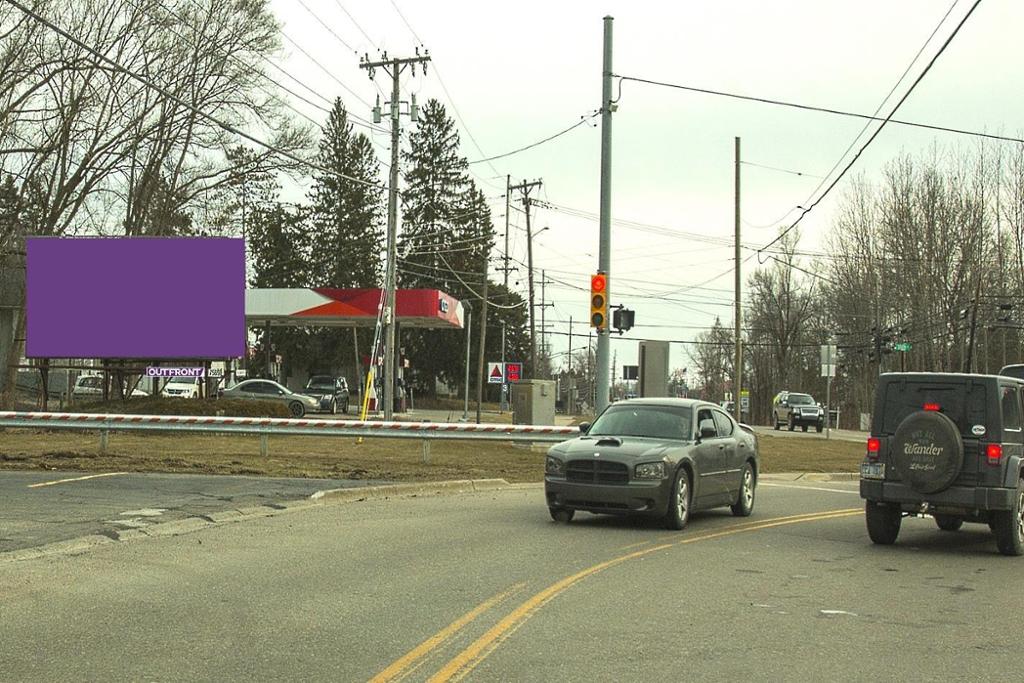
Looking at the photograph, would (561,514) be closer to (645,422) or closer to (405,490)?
(645,422)

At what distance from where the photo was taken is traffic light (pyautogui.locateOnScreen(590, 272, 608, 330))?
79.4 ft

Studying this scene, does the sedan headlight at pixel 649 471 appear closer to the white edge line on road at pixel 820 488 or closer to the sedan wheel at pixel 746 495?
the sedan wheel at pixel 746 495

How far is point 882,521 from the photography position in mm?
13492

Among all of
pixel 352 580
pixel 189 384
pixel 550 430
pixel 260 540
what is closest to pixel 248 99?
pixel 189 384

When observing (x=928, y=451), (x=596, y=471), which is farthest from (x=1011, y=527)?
(x=596, y=471)

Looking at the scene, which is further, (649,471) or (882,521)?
(649,471)

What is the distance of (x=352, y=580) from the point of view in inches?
400

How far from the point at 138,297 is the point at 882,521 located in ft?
90.3

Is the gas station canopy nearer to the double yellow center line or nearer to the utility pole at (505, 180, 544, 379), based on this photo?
the utility pole at (505, 180, 544, 379)

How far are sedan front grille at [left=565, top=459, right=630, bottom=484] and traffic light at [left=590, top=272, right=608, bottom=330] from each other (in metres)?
9.73

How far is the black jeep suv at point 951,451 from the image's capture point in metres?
12.6

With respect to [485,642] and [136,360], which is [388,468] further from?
[136,360]

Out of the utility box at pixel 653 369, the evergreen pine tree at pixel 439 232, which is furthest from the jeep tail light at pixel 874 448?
the evergreen pine tree at pixel 439 232

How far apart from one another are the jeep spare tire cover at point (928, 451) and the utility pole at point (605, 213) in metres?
11.3
